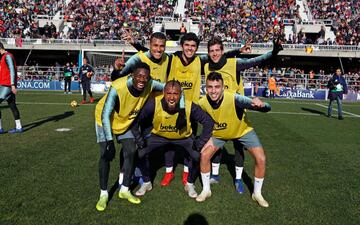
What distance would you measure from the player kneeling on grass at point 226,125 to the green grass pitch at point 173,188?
30 centimetres

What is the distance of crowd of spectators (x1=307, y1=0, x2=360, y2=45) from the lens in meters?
31.6

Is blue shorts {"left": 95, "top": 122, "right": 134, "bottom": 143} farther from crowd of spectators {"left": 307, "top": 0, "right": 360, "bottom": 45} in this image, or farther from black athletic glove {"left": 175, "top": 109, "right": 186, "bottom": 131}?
crowd of spectators {"left": 307, "top": 0, "right": 360, "bottom": 45}

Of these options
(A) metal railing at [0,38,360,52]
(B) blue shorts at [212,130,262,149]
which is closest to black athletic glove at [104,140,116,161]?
(B) blue shorts at [212,130,262,149]

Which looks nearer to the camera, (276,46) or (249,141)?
(249,141)

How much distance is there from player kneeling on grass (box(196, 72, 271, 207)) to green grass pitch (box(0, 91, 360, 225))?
30 cm

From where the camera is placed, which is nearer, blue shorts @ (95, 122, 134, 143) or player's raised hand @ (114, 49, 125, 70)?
blue shorts @ (95, 122, 134, 143)

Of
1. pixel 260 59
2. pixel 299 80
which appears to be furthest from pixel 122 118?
pixel 299 80

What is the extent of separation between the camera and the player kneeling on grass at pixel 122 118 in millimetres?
4316

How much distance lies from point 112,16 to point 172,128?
35323 millimetres

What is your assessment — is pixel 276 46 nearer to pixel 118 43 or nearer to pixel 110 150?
pixel 110 150

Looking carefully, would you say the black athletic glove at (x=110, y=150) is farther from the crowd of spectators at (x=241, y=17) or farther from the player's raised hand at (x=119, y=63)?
the crowd of spectators at (x=241, y=17)

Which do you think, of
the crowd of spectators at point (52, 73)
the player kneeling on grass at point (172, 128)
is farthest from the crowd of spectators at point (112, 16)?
the player kneeling on grass at point (172, 128)

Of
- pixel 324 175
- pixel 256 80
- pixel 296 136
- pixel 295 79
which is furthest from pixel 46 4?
pixel 324 175

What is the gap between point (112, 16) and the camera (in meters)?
37.5
